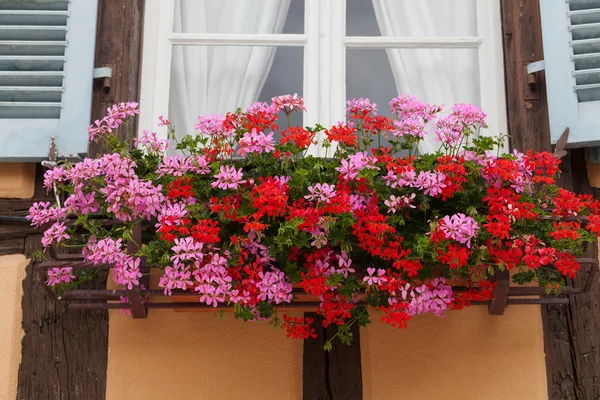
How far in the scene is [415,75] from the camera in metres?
3.43

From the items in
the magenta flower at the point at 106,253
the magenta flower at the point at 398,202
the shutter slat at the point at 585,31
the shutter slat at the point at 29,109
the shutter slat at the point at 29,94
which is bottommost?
the magenta flower at the point at 106,253

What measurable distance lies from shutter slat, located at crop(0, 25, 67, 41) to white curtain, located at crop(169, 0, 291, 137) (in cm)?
48

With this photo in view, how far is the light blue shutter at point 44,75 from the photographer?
3.01m

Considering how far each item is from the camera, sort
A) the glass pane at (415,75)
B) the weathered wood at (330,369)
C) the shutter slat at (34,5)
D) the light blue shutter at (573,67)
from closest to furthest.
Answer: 1. the weathered wood at (330,369)
2. the light blue shutter at (573,67)
3. the shutter slat at (34,5)
4. the glass pane at (415,75)

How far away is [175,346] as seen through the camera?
2920 millimetres

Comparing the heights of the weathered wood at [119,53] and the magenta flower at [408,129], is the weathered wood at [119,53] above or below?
above

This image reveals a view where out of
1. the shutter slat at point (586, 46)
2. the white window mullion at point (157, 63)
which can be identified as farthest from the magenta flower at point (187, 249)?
the shutter slat at point (586, 46)

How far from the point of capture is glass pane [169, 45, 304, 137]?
3.38 meters

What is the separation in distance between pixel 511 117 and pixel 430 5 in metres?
0.67

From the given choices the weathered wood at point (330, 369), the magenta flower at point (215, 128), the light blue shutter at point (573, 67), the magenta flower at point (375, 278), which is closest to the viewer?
the magenta flower at point (375, 278)

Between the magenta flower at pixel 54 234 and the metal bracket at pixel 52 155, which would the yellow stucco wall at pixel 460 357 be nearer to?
the magenta flower at pixel 54 234

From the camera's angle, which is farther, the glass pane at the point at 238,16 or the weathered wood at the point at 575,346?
the glass pane at the point at 238,16

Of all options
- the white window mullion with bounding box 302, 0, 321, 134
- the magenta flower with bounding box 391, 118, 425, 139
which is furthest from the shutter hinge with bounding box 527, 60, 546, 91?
the white window mullion with bounding box 302, 0, 321, 134

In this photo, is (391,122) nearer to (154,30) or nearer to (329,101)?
(329,101)
